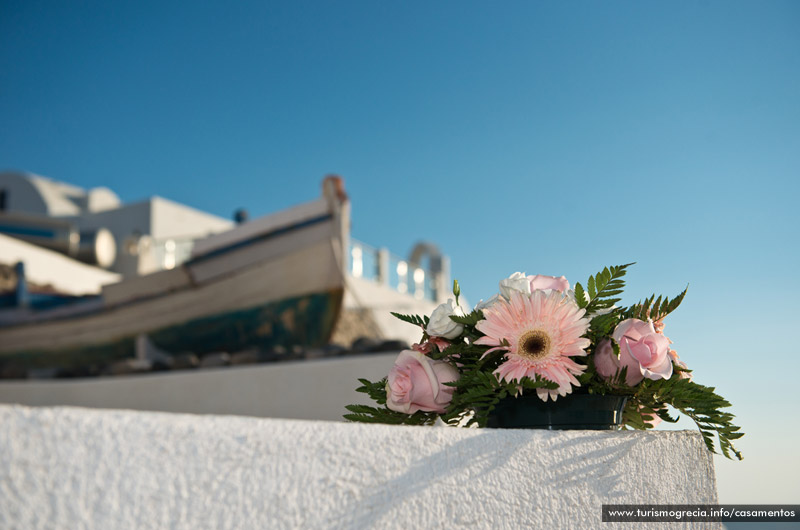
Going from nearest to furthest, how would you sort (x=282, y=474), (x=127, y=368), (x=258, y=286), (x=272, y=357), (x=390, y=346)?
(x=282, y=474)
(x=390, y=346)
(x=272, y=357)
(x=127, y=368)
(x=258, y=286)

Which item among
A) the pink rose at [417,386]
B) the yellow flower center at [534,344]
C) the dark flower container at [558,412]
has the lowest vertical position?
the dark flower container at [558,412]

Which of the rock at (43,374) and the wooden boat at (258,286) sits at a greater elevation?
the wooden boat at (258,286)

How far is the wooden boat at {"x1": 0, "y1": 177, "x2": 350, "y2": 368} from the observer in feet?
21.4

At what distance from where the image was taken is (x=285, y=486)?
2.05 ft

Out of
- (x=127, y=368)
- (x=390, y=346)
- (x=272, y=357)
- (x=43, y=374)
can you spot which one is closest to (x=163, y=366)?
(x=127, y=368)

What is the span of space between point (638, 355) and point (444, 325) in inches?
13.0

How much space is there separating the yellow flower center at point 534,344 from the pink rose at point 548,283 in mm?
95

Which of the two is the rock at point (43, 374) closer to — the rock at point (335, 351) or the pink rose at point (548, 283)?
the rock at point (335, 351)

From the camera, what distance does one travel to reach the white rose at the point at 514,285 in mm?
1106

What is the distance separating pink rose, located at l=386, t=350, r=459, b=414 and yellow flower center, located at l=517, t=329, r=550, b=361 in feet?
0.51

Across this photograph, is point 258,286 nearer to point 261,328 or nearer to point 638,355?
point 261,328

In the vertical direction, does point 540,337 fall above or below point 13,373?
below

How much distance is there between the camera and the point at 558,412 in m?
1.09

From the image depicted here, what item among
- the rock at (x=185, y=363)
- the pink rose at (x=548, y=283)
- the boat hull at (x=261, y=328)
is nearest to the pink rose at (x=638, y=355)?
the pink rose at (x=548, y=283)
